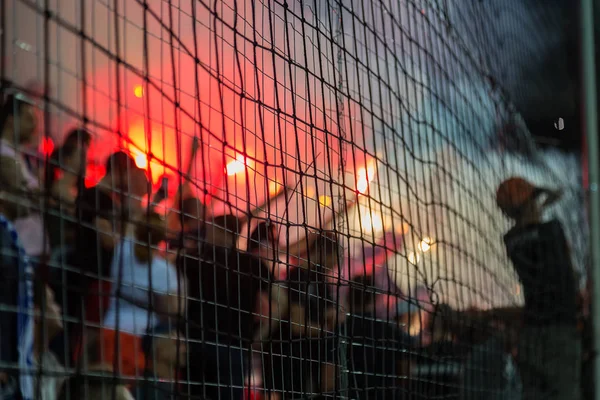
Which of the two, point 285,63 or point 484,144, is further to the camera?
point 484,144

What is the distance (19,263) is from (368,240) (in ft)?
2.08

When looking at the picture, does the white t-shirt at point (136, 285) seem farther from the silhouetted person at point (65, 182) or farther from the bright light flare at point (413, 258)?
the bright light flare at point (413, 258)

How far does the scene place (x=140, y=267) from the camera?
2.87 ft

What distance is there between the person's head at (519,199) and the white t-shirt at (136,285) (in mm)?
1240

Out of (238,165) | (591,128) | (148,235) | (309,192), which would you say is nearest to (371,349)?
(309,192)

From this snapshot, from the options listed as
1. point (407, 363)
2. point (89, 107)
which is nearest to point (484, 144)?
point (407, 363)

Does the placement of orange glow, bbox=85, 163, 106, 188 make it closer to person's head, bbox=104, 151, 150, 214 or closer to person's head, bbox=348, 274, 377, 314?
person's head, bbox=104, 151, 150, 214

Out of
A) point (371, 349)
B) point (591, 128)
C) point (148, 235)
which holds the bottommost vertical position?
point (371, 349)

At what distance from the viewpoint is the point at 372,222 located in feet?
4.07

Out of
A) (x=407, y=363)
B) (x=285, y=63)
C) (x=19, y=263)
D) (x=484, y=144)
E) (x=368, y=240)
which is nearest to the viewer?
(x=19, y=263)

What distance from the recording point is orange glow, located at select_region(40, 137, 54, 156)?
0.70 metres

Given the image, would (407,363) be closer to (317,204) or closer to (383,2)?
(317,204)

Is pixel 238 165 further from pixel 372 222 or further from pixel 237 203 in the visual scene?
pixel 372 222

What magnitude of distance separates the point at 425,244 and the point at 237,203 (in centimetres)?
59
